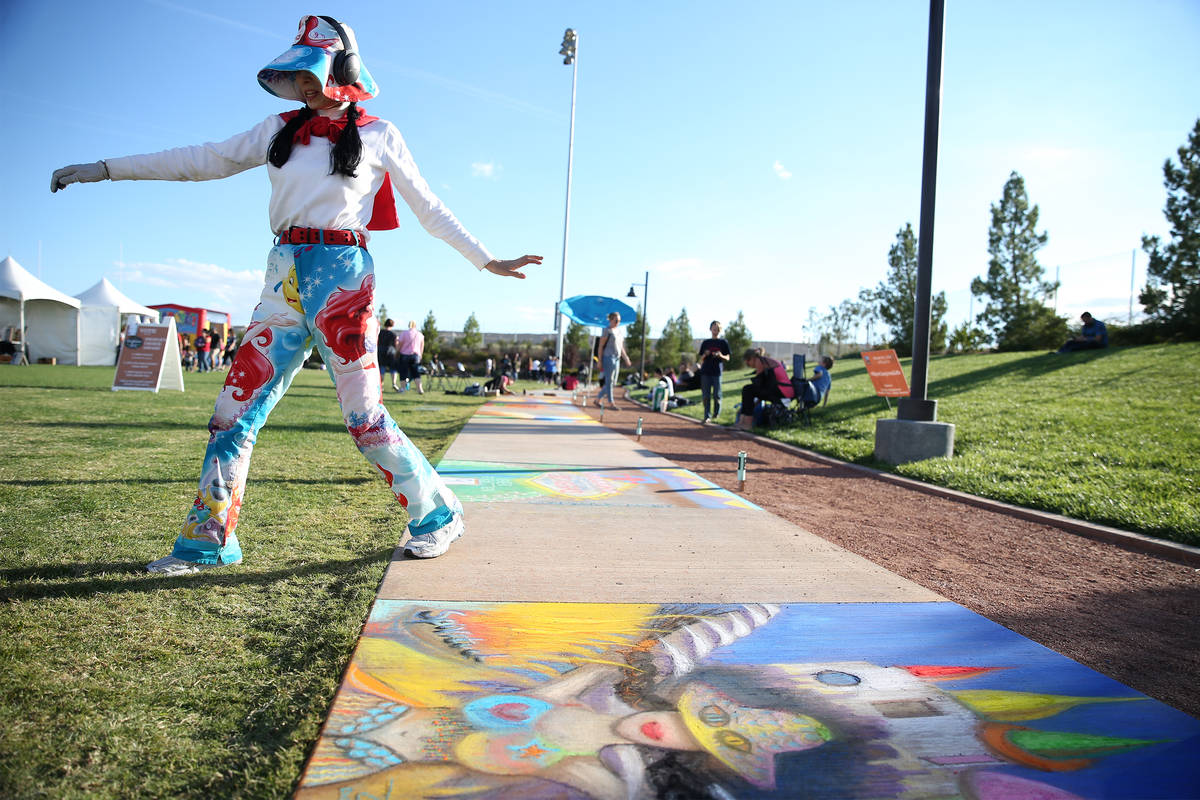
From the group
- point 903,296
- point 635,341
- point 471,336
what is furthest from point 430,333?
point 903,296

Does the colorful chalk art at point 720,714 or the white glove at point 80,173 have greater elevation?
the white glove at point 80,173

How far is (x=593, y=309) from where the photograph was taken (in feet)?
59.8

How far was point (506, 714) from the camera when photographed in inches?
73.9

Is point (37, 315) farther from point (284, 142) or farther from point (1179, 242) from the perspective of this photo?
point (1179, 242)

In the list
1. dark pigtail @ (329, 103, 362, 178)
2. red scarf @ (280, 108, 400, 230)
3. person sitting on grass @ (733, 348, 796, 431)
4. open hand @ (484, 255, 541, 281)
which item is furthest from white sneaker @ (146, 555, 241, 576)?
person sitting on grass @ (733, 348, 796, 431)

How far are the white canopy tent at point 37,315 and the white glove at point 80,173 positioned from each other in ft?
97.1

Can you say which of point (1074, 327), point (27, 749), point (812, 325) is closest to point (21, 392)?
point (27, 749)

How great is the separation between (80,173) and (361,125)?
1.21 meters

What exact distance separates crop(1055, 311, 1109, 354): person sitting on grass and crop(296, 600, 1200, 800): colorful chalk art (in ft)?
55.2

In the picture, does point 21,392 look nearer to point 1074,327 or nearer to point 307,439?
point 307,439

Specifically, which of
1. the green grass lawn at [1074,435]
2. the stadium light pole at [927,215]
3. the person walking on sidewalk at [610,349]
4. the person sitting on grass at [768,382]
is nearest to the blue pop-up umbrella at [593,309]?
the person walking on sidewalk at [610,349]

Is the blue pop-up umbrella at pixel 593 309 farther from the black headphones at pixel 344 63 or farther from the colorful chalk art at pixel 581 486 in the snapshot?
the black headphones at pixel 344 63

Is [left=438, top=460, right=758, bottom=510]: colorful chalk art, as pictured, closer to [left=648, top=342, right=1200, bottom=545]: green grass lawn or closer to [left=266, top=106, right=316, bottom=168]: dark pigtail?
[left=266, top=106, right=316, bottom=168]: dark pigtail

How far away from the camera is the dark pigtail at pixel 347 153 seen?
9.32 ft
